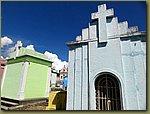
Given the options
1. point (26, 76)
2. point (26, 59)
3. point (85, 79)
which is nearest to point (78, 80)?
point (85, 79)

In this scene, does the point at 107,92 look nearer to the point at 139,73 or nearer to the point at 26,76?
the point at 139,73

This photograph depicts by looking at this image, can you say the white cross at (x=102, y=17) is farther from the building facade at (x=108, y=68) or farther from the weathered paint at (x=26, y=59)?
the weathered paint at (x=26, y=59)

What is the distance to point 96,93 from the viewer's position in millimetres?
2615

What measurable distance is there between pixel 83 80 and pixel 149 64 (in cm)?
107

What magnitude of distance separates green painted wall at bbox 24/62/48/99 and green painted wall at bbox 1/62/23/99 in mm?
185

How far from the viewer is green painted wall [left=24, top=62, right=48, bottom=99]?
2936 mm

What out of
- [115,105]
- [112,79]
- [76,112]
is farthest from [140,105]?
[76,112]

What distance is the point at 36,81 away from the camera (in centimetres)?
311

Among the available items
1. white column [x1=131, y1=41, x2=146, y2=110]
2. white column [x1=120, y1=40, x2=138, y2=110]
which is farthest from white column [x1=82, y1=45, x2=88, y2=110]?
white column [x1=131, y1=41, x2=146, y2=110]

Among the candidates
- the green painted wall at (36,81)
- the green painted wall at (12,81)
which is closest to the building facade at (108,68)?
the green painted wall at (36,81)

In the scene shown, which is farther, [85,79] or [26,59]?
Answer: [26,59]

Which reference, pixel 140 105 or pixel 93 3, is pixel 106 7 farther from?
pixel 140 105

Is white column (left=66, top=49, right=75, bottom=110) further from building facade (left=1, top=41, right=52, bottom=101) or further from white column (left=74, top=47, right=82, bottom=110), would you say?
building facade (left=1, top=41, right=52, bottom=101)

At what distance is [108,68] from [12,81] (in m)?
1.87
